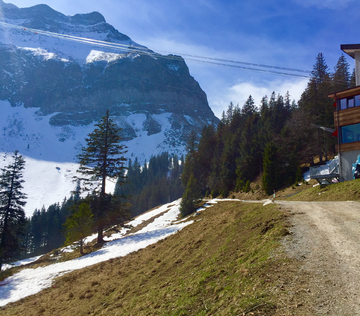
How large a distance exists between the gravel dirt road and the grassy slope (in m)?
0.38

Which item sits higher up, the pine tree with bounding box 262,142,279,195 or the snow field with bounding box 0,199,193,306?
the pine tree with bounding box 262,142,279,195

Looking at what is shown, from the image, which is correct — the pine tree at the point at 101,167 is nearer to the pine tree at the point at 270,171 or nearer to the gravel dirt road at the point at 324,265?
the pine tree at the point at 270,171

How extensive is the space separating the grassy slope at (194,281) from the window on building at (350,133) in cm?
1342

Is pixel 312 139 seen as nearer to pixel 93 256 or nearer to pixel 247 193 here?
pixel 247 193

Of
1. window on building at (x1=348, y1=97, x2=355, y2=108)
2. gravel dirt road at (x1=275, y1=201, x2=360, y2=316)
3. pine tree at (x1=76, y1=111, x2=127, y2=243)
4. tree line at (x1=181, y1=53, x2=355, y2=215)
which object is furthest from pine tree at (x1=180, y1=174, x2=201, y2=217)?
gravel dirt road at (x1=275, y1=201, x2=360, y2=316)

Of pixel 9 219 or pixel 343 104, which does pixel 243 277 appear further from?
pixel 9 219

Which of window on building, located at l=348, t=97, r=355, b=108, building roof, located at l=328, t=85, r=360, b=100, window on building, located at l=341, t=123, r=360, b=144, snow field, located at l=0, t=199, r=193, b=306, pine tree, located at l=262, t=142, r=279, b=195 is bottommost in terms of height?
snow field, located at l=0, t=199, r=193, b=306

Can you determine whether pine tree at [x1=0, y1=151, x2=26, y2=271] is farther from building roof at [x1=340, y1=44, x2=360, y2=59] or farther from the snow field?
building roof at [x1=340, y1=44, x2=360, y2=59]

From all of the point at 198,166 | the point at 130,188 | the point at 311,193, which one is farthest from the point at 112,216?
the point at 130,188

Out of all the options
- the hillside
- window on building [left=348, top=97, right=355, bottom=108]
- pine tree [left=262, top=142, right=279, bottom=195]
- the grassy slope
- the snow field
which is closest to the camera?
the hillside

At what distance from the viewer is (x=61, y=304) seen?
35.9 feet

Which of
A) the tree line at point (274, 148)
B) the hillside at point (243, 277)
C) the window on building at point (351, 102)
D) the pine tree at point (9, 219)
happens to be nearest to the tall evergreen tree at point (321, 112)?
the tree line at point (274, 148)

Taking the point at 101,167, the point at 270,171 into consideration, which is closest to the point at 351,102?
the point at 270,171

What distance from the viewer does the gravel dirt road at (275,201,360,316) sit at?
454 cm
